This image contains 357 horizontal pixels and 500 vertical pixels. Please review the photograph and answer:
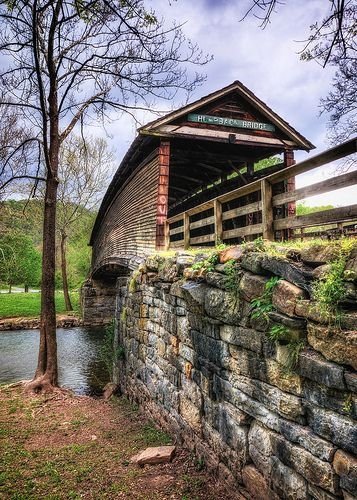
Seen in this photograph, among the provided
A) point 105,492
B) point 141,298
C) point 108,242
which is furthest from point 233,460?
point 108,242

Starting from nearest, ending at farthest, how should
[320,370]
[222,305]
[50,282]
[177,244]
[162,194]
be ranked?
[320,370] → [222,305] → [177,244] → [162,194] → [50,282]

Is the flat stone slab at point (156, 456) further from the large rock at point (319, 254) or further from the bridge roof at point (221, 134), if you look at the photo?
the bridge roof at point (221, 134)

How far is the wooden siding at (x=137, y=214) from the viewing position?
9.78 metres

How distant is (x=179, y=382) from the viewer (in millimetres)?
5562

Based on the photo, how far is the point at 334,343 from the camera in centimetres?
256

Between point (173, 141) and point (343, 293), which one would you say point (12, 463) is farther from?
point (173, 141)

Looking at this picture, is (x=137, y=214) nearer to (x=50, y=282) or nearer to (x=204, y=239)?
(x=50, y=282)

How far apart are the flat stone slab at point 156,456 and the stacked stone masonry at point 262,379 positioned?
11.1 inches

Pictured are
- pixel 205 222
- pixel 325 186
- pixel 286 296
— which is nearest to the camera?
pixel 286 296

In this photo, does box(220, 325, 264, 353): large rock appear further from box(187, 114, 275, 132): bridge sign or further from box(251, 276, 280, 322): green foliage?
box(187, 114, 275, 132): bridge sign

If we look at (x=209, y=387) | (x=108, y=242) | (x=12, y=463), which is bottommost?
(x=12, y=463)

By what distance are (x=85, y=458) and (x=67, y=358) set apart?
1088 cm

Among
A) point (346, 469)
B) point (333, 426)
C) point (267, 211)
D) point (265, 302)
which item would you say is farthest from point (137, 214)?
point (346, 469)

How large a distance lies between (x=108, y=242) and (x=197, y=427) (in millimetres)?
12729
